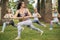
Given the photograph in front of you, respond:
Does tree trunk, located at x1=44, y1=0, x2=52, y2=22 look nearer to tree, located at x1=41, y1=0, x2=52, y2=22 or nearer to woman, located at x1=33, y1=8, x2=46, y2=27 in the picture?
tree, located at x1=41, y1=0, x2=52, y2=22

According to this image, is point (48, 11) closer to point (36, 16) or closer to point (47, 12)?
point (47, 12)

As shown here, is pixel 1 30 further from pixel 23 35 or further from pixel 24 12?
pixel 24 12

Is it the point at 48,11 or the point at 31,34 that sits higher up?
the point at 48,11

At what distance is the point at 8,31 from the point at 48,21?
0.88m

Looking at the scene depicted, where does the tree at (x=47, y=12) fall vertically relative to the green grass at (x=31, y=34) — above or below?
above

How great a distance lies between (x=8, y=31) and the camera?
5.74 metres

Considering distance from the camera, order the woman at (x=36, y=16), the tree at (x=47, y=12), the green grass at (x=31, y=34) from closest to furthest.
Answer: the green grass at (x=31, y=34), the woman at (x=36, y=16), the tree at (x=47, y=12)

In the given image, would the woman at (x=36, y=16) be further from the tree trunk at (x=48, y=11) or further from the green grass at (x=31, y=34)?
the tree trunk at (x=48, y=11)

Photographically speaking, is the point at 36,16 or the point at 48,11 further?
the point at 48,11

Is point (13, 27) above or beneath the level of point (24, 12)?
beneath

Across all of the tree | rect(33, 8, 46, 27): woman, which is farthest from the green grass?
the tree

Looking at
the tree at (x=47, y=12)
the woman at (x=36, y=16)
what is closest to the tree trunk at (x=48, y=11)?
the tree at (x=47, y=12)

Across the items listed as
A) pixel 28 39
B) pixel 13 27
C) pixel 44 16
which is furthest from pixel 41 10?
pixel 28 39

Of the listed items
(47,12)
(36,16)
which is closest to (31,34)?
(36,16)
